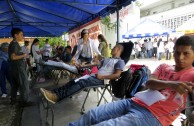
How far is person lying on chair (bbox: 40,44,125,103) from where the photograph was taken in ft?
9.79

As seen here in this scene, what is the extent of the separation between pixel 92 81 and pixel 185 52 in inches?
69.3

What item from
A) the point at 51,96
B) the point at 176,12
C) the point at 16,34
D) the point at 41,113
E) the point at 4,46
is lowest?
the point at 41,113

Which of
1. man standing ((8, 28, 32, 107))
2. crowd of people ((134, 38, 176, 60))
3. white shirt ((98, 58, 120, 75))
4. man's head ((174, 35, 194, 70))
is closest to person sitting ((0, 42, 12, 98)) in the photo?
man standing ((8, 28, 32, 107))

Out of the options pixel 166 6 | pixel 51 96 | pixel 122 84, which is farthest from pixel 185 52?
pixel 166 6

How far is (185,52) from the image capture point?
168cm

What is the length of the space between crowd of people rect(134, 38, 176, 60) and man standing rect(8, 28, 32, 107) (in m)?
12.3

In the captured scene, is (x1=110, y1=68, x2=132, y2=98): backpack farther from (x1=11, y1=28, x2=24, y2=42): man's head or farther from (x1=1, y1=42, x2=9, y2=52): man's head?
(x1=1, y1=42, x2=9, y2=52): man's head

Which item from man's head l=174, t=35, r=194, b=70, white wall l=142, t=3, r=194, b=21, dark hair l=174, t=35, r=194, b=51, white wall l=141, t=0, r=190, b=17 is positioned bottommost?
man's head l=174, t=35, r=194, b=70

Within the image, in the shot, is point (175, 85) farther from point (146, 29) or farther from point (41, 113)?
point (146, 29)

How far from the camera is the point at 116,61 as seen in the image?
3.32 meters

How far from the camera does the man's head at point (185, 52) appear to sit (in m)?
1.67

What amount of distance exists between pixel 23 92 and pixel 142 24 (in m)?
9.76

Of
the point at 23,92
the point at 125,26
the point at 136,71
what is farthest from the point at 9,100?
the point at 125,26

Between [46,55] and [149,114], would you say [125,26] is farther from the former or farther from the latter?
[149,114]
